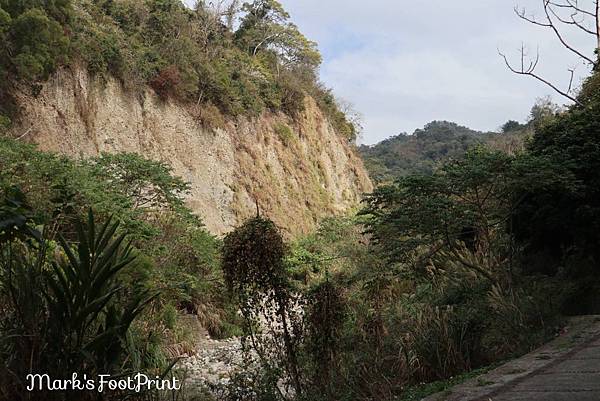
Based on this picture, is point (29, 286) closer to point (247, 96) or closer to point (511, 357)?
point (511, 357)

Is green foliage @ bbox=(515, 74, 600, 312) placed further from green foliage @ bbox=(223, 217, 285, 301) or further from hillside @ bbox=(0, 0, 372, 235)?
hillside @ bbox=(0, 0, 372, 235)

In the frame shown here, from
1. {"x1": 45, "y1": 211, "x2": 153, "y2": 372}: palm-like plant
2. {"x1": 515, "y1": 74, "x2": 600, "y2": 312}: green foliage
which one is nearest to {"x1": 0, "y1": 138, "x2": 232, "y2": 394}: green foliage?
{"x1": 45, "y1": 211, "x2": 153, "y2": 372}: palm-like plant

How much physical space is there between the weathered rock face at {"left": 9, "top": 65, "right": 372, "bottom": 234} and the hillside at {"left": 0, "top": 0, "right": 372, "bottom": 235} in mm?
53

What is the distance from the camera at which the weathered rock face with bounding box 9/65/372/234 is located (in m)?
16.7

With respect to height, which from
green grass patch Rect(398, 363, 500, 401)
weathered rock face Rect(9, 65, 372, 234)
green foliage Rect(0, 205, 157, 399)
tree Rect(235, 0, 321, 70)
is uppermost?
tree Rect(235, 0, 321, 70)

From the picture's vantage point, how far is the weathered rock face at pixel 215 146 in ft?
54.6

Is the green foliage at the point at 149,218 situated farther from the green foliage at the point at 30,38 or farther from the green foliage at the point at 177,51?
the green foliage at the point at 177,51

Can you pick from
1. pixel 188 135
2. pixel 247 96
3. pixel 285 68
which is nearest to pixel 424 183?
pixel 188 135

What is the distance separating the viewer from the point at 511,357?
19.3 feet

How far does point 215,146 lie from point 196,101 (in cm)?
204

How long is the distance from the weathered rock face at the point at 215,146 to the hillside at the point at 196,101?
5 cm

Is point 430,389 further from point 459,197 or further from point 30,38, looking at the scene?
point 30,38

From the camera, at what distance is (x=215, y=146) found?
23.4m

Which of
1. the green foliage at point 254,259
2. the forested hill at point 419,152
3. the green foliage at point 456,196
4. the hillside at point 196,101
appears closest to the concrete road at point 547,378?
the green foliage at point 254,259
